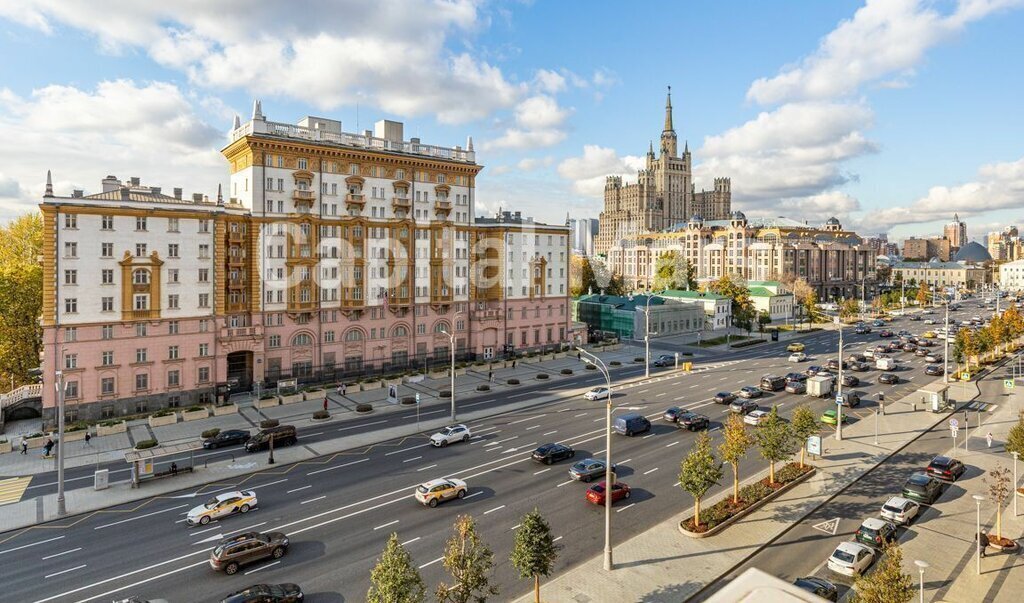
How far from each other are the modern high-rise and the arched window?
0.11 meters

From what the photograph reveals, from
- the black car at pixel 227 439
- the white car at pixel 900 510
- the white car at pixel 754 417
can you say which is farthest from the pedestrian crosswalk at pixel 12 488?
the white car at pixel 754 417

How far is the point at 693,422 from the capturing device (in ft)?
165

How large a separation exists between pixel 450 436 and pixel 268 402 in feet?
84.3

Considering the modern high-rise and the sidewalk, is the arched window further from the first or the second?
the sidewalk

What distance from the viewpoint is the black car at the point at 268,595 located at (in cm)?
2286

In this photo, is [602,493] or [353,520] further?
[602,493]

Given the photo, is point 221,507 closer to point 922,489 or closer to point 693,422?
point 693,422

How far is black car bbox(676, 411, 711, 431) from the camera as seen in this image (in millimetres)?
50188

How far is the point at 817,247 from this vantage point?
637 feet

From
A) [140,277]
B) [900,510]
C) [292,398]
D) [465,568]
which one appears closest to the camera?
[465,568]

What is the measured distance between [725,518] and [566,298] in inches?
2654

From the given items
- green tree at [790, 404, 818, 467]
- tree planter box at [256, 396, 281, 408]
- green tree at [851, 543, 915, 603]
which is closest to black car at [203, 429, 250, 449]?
tree planter box at [256, 396, 281, 408]

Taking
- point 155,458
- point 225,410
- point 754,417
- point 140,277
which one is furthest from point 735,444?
→ point 140,277

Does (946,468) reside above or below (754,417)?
below
